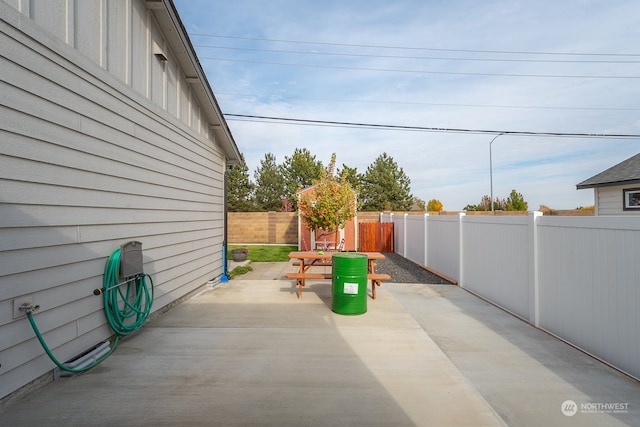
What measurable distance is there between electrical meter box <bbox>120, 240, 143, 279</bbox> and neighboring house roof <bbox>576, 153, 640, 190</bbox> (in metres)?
13.5

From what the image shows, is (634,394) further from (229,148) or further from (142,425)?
(229,148)

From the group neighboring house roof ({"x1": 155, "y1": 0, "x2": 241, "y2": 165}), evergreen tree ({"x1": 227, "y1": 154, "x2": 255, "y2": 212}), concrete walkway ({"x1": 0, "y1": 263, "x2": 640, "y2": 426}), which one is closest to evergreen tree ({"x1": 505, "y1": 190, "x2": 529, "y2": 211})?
evergreen tree ({"x1": 227, "y1": 154, "x2": 255, "y2": 212})

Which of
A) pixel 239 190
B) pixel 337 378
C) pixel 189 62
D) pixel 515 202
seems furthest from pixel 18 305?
pixel 515 202

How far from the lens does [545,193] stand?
29.1 meters

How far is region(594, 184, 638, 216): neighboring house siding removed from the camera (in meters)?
10.9

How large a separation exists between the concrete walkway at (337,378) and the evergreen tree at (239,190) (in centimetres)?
2214

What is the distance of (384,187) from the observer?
28.4m

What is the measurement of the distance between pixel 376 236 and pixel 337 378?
13022 mm

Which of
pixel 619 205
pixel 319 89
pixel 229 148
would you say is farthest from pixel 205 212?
pixel 619 205

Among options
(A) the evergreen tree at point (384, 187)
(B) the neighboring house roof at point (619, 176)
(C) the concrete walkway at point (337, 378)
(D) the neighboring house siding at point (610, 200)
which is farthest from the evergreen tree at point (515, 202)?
(C) the concrete walkway at point (337, 378)

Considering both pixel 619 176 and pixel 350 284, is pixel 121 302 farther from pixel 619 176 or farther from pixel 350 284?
Result: pixel 619 176

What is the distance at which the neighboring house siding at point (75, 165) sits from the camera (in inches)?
107

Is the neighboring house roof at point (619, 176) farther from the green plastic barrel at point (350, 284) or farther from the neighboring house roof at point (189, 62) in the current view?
the neighboring house roof at point (189, 62)

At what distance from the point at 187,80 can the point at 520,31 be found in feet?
35.8
